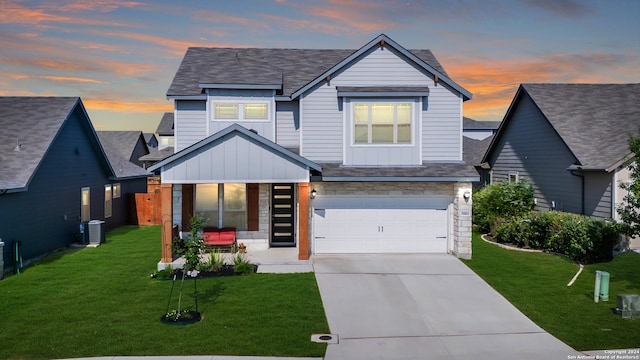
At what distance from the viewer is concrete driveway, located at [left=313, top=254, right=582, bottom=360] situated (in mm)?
9055

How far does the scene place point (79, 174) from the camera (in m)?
20.7

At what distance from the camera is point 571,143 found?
20953mm

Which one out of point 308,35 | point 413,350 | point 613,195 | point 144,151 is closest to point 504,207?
point 613,195

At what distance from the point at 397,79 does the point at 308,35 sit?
24.5ft

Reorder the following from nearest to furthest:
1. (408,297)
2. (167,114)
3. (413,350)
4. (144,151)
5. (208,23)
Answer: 1. (413,350)
2. (408,297)
3. (208,23)
4. (144,151)
5. (167,114)

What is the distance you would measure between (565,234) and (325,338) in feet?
36.8

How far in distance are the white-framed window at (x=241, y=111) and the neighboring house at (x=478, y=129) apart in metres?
45.2

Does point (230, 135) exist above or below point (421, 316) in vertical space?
above

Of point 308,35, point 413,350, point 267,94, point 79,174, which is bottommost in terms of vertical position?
point 413,350

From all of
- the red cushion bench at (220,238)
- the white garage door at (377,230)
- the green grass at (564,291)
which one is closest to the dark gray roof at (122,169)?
the red cushion bench at (220,238)

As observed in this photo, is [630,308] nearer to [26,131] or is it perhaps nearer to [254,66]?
[254,66]

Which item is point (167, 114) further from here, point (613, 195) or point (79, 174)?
point (613, 195)

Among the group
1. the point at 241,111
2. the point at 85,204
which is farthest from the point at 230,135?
the point at 85,204

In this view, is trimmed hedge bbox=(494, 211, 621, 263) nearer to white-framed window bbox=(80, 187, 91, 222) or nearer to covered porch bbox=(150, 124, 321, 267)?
covered porch bbox=(150, 124, 321, 267)
